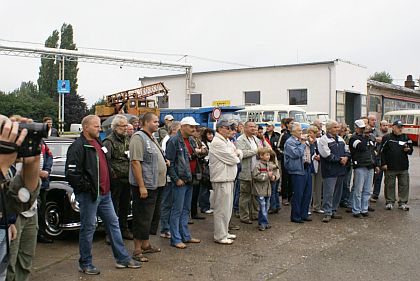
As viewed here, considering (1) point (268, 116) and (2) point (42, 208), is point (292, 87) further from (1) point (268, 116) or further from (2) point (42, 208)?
(2) point (42, 208)

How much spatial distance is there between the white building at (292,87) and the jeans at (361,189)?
73.3 ft

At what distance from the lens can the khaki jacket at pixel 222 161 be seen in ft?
22.9

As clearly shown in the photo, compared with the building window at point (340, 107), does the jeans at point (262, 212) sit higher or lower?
lower

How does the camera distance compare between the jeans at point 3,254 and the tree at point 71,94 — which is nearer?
the jeans at point 3,254

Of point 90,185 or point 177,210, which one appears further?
point 177,210

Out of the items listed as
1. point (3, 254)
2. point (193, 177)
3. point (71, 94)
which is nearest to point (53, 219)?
point (193, 177)

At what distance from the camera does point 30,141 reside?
8.95ft

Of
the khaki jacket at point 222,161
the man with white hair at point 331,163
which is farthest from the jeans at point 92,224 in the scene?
the man with white hair at point 331,163

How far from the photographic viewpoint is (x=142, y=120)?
6195 mm

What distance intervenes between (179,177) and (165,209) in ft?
3.83

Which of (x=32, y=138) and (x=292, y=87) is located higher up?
(x=292, y=87)

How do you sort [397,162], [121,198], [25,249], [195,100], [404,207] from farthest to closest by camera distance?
[195,100] → [397,162] → [404,207] → [121,198] → [25,249]

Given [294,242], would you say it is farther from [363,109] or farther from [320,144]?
[363,109]

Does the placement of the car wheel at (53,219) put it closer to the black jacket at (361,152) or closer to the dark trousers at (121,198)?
the dark trousers at (121,198)
